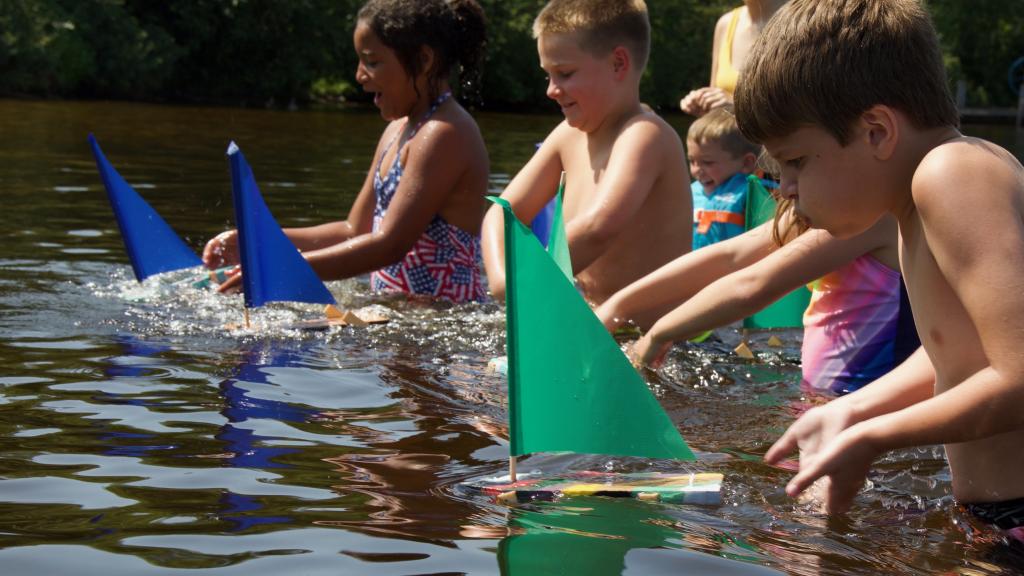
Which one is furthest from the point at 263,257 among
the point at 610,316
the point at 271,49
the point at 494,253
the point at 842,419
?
the point at 271,49

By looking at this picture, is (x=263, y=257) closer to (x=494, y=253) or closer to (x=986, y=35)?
(x=494, y=253)

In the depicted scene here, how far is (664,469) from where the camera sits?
3.19m

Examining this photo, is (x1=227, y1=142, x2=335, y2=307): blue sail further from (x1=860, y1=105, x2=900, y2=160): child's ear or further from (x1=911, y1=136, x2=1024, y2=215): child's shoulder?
(x1=911, y1=136, x2=1024, y2=215): child's shoulder

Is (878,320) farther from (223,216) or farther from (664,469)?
(223,216)

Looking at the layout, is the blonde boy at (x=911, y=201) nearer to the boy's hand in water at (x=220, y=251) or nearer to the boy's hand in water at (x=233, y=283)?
the boy's hand in water at (x=233, y=283)

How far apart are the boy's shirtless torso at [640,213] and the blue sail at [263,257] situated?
3.29 feet

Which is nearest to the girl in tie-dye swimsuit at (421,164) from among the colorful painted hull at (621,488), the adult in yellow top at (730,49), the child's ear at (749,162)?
the adult in yellow top at (730,49)

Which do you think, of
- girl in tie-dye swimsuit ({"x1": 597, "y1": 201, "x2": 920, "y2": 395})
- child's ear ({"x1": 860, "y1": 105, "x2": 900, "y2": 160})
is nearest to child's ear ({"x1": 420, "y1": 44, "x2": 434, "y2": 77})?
girl in tie-dye swimsuit ({"x1": 597, "y1": 201, "x2": 920, "y2": 395})

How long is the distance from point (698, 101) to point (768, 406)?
7.98ft

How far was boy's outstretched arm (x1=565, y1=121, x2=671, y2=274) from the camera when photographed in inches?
179

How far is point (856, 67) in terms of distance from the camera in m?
2.43

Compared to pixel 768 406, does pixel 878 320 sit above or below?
above

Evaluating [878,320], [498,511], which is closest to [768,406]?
[878,320]

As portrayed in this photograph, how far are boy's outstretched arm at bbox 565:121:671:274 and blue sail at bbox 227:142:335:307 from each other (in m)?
0.99
